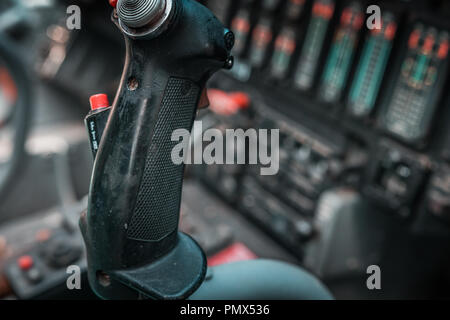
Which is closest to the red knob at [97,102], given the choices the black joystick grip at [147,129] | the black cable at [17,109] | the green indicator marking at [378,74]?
the black joystick grip at [147,129]

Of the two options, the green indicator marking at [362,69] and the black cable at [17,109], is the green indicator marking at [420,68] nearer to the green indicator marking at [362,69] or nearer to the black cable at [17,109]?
the green indicator marking at [362,69]

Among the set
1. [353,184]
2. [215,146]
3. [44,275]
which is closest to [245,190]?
[215,146]

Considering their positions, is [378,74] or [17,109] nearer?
[378,74]

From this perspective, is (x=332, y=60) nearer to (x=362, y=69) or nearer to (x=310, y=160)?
(x=362, y=69)

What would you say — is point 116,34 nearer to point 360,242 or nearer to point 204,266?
point 360,242

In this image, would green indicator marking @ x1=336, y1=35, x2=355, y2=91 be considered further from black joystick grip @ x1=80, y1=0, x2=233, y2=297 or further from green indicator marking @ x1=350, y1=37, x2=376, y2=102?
black joystick grip @ x1=80, y1=0, x2=233, y2=297

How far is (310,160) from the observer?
6.54 feet

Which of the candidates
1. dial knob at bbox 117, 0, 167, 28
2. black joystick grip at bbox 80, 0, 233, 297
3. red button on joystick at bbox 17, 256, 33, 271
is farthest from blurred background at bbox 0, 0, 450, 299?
dial knob at bbox 117, 0, 167, 28

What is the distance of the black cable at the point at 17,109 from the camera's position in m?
1.95

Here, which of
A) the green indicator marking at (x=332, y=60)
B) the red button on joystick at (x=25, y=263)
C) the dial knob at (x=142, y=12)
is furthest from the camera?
the green indicator marking at (x=332, y=60)

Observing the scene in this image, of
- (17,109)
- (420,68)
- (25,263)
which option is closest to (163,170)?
(25,263)

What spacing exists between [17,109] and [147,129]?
64.2 inches

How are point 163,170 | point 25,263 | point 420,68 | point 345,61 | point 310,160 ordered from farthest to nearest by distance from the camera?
point 310,160, point 345,61, point 420,68, point 25,263, point 163,170

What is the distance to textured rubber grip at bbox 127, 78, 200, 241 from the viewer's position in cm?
75
